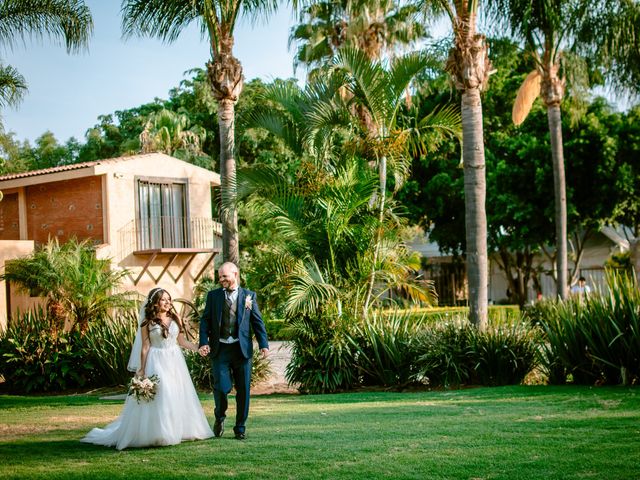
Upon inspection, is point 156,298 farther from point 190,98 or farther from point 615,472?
point 190,98

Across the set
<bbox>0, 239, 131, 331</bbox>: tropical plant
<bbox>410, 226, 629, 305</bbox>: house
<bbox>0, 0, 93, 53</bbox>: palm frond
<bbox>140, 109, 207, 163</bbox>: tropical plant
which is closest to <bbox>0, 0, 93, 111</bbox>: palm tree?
<bbox>0, 0, 93, 53</bbox>: palm frond

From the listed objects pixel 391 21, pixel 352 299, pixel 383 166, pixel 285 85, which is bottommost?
pixel 352 299

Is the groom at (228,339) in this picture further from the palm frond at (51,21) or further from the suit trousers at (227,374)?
the palm frond at (51,21)

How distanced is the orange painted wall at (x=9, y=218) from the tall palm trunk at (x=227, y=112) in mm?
14189

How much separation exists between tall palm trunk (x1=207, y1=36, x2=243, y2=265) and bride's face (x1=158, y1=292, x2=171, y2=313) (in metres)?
6.87

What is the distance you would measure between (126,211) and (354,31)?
10110 millimetres

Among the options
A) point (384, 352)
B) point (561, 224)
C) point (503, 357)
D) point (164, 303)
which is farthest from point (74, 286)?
point (561, 224)

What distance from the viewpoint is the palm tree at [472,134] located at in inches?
556

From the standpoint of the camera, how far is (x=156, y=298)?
8391 millimetres

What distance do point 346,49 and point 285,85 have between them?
1986 millimetres

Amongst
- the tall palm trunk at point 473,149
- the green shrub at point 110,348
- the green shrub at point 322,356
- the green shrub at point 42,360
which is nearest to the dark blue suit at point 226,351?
the green shrub at point 322,356

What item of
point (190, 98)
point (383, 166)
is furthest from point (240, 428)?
point (190, 98)

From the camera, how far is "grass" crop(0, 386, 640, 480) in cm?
636

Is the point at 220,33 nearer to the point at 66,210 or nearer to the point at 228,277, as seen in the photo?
the point at 228,277
